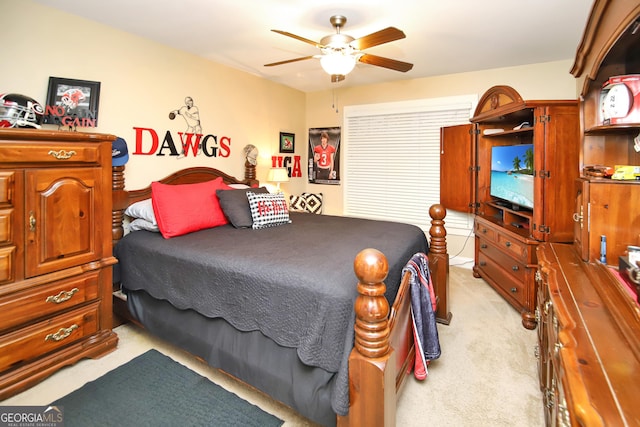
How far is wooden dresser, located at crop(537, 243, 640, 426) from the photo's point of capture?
691 mm

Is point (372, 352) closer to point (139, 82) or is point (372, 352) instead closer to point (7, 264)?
point (7, 264)

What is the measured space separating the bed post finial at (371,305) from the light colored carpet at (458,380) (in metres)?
0.66

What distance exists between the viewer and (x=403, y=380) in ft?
6.02

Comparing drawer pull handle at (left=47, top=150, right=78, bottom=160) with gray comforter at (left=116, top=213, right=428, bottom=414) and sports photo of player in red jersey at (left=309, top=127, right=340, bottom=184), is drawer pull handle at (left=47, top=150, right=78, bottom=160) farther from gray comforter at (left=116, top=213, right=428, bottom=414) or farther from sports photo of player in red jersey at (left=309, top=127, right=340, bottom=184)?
sports photo of player in red jersey at (left=309, top=127, right=340, bottom=184)

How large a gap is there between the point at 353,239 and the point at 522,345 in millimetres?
1431

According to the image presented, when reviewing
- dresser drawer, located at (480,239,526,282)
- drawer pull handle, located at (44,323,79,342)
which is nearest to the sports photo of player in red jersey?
dresser drawer, located at (480,239,526,282)

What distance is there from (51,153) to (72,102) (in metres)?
0.80

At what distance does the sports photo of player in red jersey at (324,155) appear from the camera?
498cm

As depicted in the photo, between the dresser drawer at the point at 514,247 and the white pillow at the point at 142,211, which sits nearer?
the white pillow at the point at 142,211

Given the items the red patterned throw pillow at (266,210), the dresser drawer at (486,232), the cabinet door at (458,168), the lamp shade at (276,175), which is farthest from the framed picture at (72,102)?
the dresser drawer at (486,232)

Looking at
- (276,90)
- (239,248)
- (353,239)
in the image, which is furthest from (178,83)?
(353,239)

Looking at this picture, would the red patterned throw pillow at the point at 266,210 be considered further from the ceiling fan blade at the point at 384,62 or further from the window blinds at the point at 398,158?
the window blinds at the point at 398,158

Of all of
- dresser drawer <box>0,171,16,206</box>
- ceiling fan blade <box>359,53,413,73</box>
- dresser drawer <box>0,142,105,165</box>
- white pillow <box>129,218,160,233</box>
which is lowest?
white pillow <box>129,218,160,233</box>

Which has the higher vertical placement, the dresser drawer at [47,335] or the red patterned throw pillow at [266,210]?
the red patterned throw pillow at [266,210]
